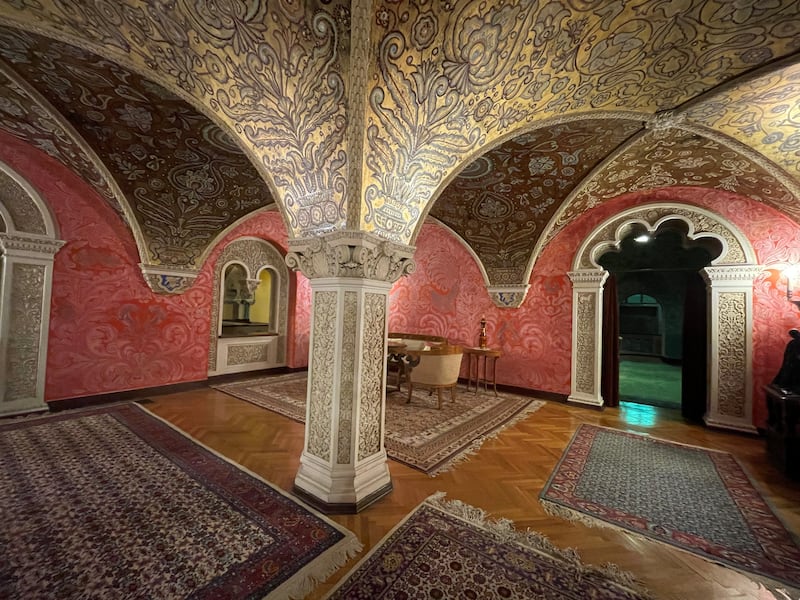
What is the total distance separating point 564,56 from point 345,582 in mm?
3192

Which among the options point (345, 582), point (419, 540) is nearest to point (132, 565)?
point (345, 582)

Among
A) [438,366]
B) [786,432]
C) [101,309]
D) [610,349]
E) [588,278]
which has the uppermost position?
[588,278]

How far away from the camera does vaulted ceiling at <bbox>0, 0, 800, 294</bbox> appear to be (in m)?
1.66

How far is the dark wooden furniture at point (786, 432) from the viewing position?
275 cm

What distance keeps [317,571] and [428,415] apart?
266cm

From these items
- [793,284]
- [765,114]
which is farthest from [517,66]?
[793,284]

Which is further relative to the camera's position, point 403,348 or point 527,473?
point 403,348

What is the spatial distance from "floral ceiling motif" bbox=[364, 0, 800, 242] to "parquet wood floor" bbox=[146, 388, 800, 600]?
2026 mm

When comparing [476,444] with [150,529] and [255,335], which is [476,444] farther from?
[255,335]

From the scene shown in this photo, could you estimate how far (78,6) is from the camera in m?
1.55

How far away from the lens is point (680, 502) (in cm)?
230

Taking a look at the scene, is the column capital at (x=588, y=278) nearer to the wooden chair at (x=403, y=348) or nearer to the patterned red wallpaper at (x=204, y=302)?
Answer: the patterned red wallpaper at (x=204, y=302)

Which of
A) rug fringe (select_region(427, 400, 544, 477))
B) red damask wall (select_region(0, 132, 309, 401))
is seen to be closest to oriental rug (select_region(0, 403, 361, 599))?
rug fringe (select_region(427, 400, 544, 477))

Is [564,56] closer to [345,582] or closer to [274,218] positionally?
[345,582]
